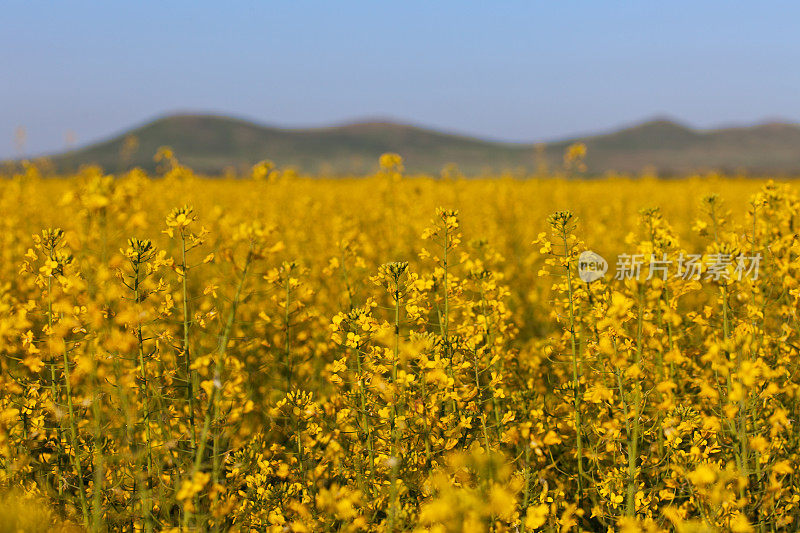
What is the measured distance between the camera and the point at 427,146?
102m

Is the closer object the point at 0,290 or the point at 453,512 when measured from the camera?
the point at 453,512

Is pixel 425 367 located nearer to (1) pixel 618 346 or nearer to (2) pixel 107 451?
(1) pixel 618 346

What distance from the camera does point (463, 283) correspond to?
8.73 ft

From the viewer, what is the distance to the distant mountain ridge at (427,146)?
3398 inches

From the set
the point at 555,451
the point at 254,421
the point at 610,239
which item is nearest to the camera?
the point at 555,451

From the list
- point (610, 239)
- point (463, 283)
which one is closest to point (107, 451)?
point (463, 283)

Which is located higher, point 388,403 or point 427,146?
point 427,146

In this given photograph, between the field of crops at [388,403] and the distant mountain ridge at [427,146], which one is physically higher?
the distant mountain ridge at [427,146]

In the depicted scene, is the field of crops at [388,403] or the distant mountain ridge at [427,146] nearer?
the field of crops at [388,403]

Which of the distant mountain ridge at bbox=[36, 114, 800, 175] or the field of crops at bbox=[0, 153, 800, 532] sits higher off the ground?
the distant mountain ridge at bbox=[36, 114, 800, 175]

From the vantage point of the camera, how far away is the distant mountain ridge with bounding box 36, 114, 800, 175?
86.3 m

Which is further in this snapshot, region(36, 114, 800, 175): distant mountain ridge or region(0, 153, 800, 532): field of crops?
region(36, 114, 800, 175): distant mountain ridge

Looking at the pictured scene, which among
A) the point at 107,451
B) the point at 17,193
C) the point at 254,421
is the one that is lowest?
the point at 254,421

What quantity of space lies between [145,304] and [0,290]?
111 centimetres
